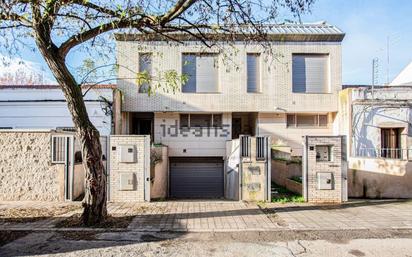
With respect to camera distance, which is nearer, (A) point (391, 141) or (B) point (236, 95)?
(A) point (391, 141)

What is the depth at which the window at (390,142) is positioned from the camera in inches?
651

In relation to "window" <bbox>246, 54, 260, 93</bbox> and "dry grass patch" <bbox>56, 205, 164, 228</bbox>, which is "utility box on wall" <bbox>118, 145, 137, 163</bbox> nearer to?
"dry grass patch" <bbox>56, 205, 164, 228</bbox>

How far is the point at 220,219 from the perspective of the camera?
7988 millimetres

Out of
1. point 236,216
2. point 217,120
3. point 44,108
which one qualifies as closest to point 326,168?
point 236,216

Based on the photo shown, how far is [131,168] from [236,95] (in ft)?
28.9

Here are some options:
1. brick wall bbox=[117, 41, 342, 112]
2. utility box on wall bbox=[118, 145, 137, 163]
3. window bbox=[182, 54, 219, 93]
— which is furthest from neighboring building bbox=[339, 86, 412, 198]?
utility box on wall bbox=[118, 145, 137, 163]

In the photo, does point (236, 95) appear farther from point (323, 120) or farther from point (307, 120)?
point (323, 120)

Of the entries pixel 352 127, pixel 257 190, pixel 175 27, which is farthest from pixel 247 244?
pixel 352 127

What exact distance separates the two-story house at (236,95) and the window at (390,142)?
2.65 meters

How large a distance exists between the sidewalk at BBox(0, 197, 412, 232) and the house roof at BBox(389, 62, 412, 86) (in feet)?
49.3

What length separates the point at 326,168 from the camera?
33.9 ft

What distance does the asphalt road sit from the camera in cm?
570

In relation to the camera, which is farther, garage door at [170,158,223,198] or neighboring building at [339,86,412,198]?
garage door at [170,158,223,198]

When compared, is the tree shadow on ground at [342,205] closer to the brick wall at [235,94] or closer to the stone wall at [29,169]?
the stone wall at [29,169]
